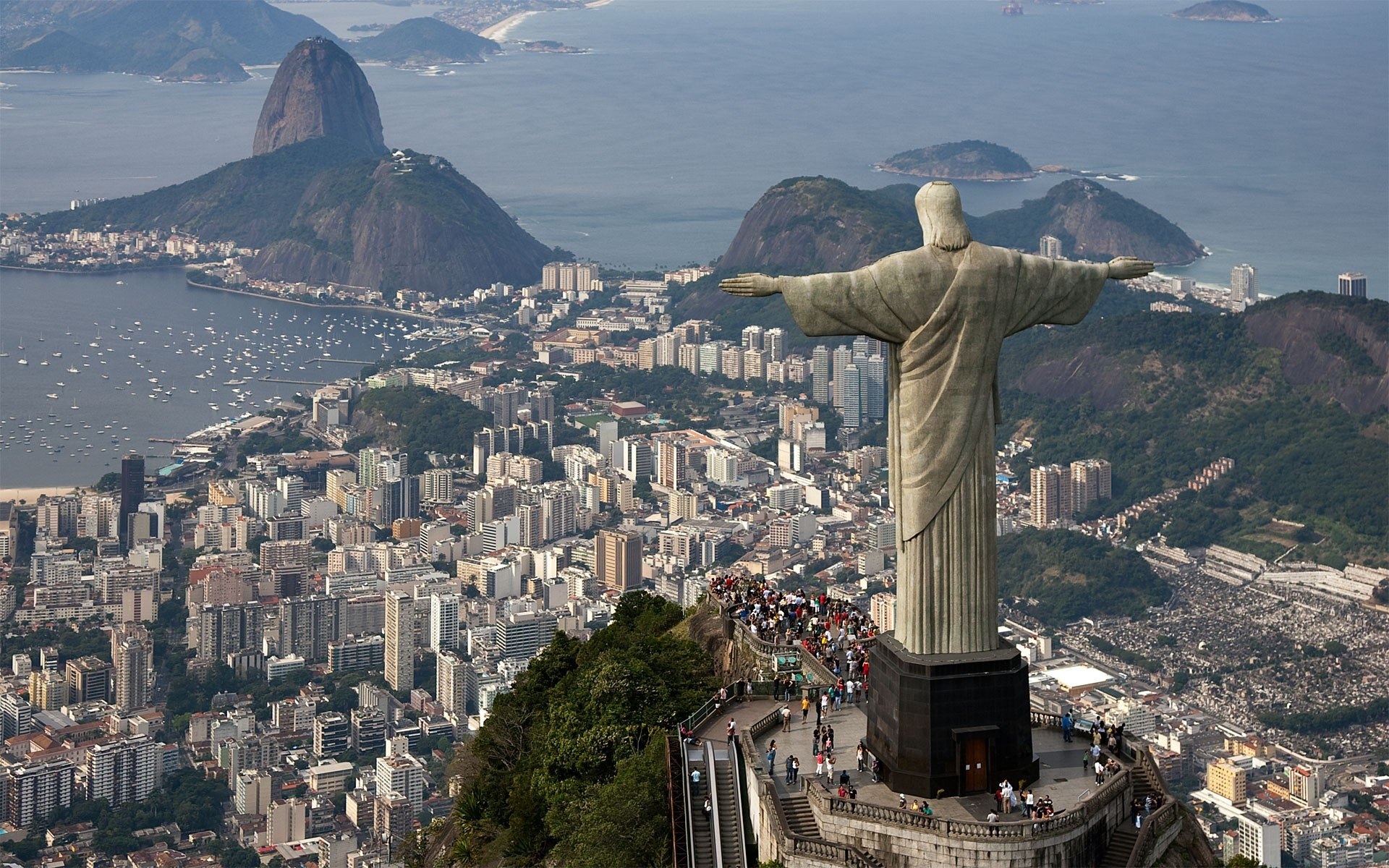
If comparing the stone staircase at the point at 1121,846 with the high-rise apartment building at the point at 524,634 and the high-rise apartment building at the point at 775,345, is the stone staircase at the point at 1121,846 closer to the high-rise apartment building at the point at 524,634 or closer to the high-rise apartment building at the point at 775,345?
the high-rise apartment building at the point at 524,634

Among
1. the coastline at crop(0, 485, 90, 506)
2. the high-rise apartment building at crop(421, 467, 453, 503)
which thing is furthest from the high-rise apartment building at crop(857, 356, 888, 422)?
the coastline at crop(0, 485, 90, 506)

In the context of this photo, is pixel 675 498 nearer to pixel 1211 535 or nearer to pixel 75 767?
pixel 1211 535

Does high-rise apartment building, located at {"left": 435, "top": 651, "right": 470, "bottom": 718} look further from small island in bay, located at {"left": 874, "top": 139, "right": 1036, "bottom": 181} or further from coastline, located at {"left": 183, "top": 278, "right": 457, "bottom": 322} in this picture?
small island in bay, located at {"left": 874, "top": 139, "right": 1036, "bottom": 181}

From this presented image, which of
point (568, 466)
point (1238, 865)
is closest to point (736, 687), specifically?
point (1238, 865)

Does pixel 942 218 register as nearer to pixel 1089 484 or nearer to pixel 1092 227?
pixel 1089 484

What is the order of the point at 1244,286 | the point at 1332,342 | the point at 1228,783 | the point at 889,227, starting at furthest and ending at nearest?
the point at 1244,286, the point at 889,227, the point at 1332,342, the point at 1228,783

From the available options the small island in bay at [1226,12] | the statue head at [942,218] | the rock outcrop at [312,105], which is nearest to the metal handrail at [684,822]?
the statue head at [942,218]

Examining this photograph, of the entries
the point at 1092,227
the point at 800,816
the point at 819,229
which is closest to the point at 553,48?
the point at 1092,227

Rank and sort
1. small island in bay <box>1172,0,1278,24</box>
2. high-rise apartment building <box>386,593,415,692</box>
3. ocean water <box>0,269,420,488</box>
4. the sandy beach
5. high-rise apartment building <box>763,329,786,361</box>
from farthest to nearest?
1. small island in bay <box>1172,0,1278,24</box>
2. high-rise apartment building <box>763,329,786,361</box>
3. ocean water <box>0,269,420,488</box>
4. the sandy beach
5. high-rise apartment building <box>386,593,415,692</box>
